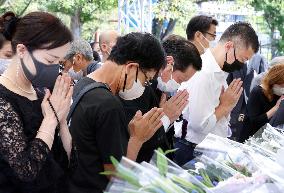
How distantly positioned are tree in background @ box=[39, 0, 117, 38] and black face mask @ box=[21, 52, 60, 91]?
489 inches

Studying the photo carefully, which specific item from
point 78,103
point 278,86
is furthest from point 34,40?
point 278,86

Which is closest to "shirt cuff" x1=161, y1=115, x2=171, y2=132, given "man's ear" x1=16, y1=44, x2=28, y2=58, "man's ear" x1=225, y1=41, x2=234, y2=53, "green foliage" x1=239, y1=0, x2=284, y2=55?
"man's ear" x1=225, y1=41, x2=234, y2=53

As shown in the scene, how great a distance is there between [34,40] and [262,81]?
2587 millimetres

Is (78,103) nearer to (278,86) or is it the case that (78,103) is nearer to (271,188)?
(271,188)

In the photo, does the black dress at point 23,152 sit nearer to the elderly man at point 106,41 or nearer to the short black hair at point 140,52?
the short black hair at point 140,52

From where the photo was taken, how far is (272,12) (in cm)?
1695

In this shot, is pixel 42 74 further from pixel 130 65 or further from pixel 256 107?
pixel 256 107

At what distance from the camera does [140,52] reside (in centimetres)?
219

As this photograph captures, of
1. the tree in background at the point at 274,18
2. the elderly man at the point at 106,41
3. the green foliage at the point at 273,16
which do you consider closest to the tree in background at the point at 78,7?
the green foliage at the point at 273,16

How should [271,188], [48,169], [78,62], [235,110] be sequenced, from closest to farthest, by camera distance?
[271,188] < [48,169] < [235,110] < [78,62]

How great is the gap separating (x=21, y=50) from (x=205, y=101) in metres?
1.42

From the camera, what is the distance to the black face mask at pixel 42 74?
179 centimetres

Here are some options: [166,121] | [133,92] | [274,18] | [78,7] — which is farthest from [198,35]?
[274,18]

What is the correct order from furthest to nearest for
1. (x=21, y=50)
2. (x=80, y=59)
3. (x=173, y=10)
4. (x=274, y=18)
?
(x=274, y=18) → (x=173, y=10) → (x=80, y=59) → (x=21, y=50)
